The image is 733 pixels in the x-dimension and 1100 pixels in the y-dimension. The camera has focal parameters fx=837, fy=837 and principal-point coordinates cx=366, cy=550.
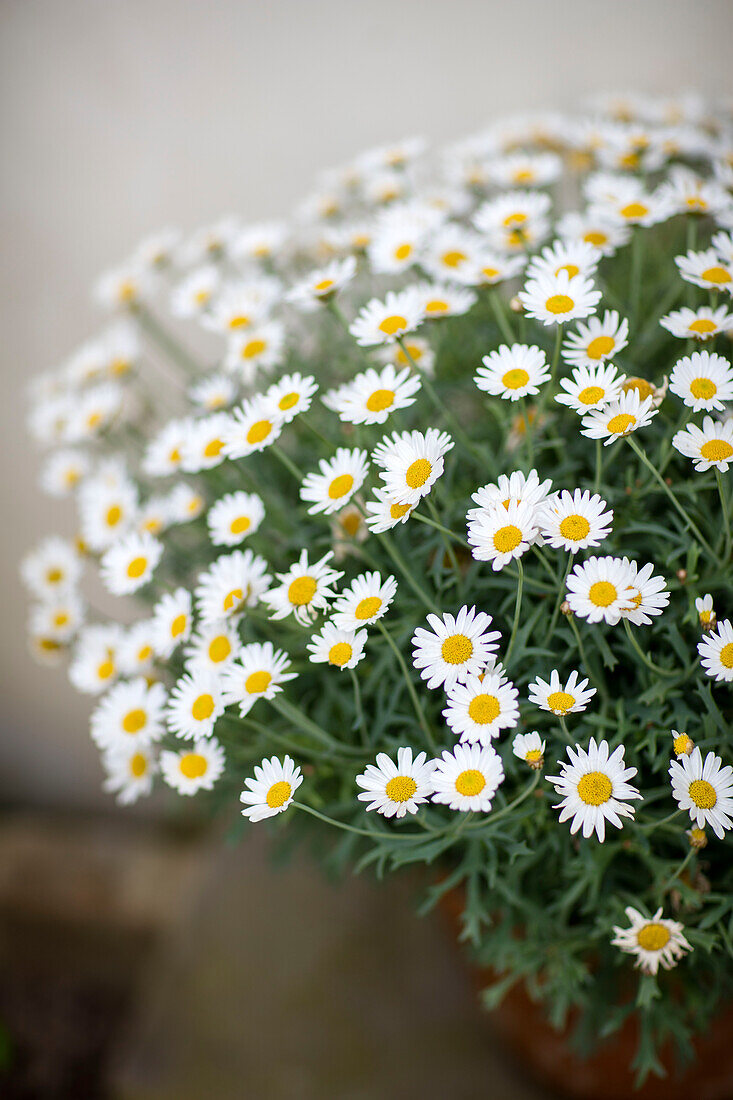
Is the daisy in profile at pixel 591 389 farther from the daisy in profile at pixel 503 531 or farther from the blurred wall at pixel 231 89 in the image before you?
the blurred wall at pixel 231 89

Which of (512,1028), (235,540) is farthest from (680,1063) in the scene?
(235,540)

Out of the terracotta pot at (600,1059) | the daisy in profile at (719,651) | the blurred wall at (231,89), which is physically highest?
the blurred wall at (231,89)

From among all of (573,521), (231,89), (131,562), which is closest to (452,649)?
(573,521)

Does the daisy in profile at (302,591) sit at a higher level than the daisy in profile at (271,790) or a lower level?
higher

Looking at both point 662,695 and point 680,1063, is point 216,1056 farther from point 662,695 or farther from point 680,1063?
point 662,695

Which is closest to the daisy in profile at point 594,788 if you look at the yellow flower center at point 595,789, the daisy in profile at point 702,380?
the yellow flower center at point 595,789

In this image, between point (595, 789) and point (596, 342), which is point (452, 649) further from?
point (596, 342)

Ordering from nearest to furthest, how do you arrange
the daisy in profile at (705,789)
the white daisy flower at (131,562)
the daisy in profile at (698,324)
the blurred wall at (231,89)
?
the daisy in profile at (705,789) < the daisy in profile at (698,324) < the white daisy flower at (131,562) < the blurred wall at (231,89)
